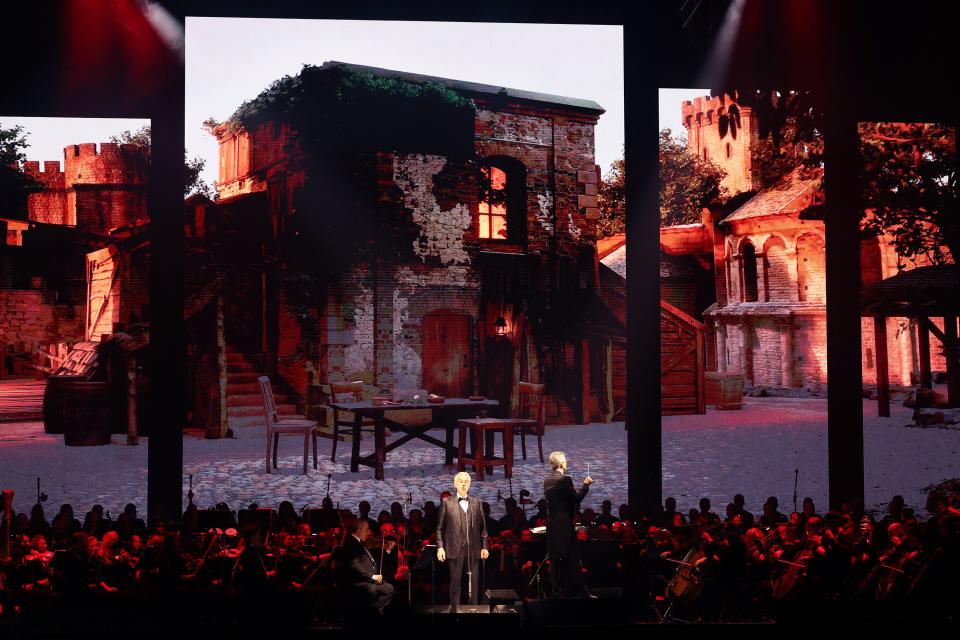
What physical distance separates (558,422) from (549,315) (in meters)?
2.26

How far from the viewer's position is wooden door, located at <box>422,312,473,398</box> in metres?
19.0

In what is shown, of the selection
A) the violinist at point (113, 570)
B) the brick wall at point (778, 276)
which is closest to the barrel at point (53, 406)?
the violinist at point (113, 570)

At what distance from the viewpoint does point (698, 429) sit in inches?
683

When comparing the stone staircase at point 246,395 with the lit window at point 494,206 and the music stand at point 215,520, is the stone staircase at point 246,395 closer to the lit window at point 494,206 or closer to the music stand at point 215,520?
the lit window at point 494,206

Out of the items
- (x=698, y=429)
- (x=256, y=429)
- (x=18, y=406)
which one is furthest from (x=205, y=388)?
(x=698, y=429)

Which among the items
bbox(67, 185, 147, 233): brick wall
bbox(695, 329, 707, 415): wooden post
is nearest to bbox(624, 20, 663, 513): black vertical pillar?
bbox(695, 329, 707, 415): wooden post

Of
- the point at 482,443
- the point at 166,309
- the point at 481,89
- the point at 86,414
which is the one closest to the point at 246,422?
the point at 86,414

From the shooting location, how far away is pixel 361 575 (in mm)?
4918

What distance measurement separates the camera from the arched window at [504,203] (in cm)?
1981

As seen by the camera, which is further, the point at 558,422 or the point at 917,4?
the point at 558,422

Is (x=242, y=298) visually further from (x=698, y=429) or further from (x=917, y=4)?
(x=917, y=4)

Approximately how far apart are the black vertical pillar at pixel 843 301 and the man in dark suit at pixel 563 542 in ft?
7.93

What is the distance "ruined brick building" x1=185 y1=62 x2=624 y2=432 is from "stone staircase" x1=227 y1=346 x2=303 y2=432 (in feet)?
0.53

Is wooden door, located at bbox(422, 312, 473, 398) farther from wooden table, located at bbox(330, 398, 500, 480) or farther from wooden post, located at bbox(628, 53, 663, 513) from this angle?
wooden post, located at bbox(628, 53, 663, 513)
